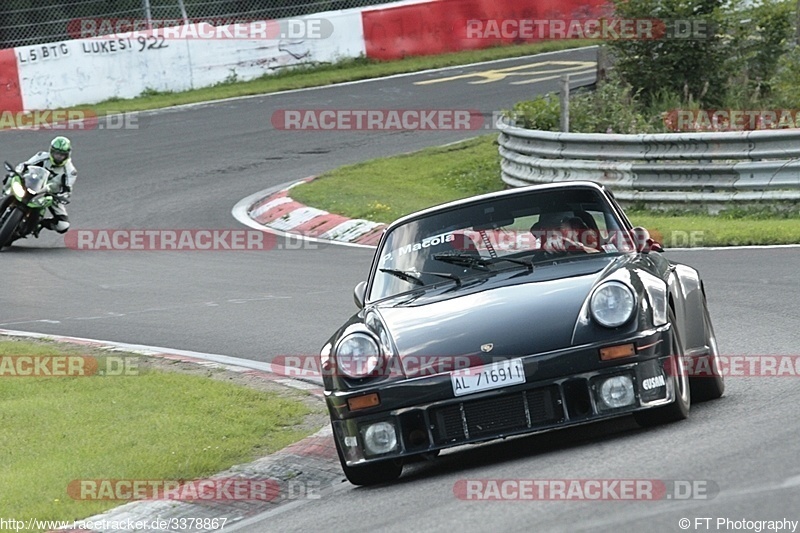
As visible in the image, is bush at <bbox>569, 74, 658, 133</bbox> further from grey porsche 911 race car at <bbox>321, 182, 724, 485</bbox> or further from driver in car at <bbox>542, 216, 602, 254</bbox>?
grey porsche 911 race car at <bbox>321, 182, 724, 485</bbox>

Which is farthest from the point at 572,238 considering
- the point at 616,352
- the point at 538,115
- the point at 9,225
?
the point at 538,115

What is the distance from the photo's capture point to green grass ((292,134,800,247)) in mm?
13805

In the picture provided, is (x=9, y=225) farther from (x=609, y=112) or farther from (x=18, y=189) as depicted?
(x=609, y=112)

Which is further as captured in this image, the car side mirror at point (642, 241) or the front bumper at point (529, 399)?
the car side mirror at point (642, 241)

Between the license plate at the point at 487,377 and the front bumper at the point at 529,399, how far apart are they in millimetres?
22

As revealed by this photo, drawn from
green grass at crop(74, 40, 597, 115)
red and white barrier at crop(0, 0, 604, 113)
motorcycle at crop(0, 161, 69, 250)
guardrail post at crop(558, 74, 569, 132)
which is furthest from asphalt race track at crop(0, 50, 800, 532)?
guardrail post at crop(558, 74, 569, 132)

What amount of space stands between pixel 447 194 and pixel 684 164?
4.52 meters

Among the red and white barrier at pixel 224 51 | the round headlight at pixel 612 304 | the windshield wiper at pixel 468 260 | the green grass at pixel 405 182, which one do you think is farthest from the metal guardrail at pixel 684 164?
the red and white barrier at pixel 224 51

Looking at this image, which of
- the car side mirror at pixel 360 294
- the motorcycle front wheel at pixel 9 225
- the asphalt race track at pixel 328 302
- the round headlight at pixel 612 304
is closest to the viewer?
the asphalt race track at pixel 328 302

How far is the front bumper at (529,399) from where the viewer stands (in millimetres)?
6129

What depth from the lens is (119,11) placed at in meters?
27.2

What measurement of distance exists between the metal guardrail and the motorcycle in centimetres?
614

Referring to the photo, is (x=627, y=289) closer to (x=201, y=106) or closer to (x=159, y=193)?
(x=159, y=193)

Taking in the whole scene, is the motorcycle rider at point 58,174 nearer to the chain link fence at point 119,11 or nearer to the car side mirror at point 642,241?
the chain link fence at point 119,11
